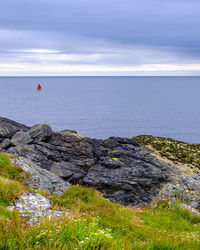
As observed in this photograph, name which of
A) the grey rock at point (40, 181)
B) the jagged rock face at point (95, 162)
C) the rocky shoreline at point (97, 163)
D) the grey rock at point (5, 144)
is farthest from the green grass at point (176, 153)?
the grey rock at point (5, 144)

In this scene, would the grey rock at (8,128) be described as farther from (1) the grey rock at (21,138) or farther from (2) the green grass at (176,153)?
(2) the green grass at (176,153)

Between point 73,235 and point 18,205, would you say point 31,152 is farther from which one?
point 73,235

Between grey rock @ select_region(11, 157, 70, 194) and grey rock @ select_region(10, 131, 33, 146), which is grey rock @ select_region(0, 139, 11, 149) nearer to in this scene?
grey rock @ select_region(10, 131, 33, 146)

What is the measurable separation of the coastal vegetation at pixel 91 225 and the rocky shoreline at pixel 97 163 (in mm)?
9139

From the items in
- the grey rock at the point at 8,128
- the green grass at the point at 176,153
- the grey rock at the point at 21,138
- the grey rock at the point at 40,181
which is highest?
the grey rock at the point at 8,128

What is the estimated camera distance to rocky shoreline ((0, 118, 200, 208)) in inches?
975

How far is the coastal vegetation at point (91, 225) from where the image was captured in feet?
16.8

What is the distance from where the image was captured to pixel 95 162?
27812mm

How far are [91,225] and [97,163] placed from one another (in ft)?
68.3

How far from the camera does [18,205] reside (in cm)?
893

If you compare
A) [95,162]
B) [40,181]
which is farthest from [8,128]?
[40,181]

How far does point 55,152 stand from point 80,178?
4.45 meters

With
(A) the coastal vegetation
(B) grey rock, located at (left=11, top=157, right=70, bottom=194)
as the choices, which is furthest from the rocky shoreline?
(A) the coastal vegetation

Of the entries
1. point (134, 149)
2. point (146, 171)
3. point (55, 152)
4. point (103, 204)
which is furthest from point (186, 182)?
point (103, 204)
